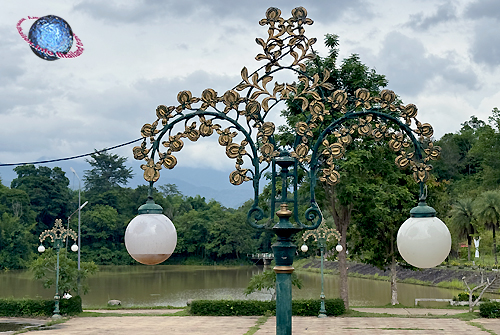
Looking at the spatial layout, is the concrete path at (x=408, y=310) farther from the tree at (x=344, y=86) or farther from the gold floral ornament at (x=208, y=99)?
the gold floral ornament at (x=208, y=99)

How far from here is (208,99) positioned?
307 centimetres

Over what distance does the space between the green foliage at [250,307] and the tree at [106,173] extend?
141 feet

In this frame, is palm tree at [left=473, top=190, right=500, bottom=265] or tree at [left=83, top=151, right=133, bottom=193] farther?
tree at [left=83, top=151, right=133, bottom=193]

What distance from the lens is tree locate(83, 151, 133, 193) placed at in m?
56.8

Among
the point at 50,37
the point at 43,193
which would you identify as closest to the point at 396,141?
the point at 50,37

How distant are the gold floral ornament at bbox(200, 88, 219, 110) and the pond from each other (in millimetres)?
16768

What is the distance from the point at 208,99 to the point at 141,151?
0.52 meters

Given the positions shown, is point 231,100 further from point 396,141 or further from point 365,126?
point 396,141

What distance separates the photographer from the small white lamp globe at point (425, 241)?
2.70m

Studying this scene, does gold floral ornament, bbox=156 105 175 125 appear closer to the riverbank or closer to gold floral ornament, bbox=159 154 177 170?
gold floral ornament, bbox=159 154 177 170

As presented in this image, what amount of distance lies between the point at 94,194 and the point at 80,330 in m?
42.7

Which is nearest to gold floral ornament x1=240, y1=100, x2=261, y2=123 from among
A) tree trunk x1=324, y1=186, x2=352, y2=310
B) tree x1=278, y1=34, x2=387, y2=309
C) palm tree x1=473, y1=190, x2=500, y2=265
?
tree x1=278, y1=34, x2=387, y2=309

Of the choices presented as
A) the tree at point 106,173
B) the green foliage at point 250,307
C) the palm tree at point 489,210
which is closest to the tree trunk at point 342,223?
the green foliage at point 250,307

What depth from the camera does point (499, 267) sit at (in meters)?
27.0
